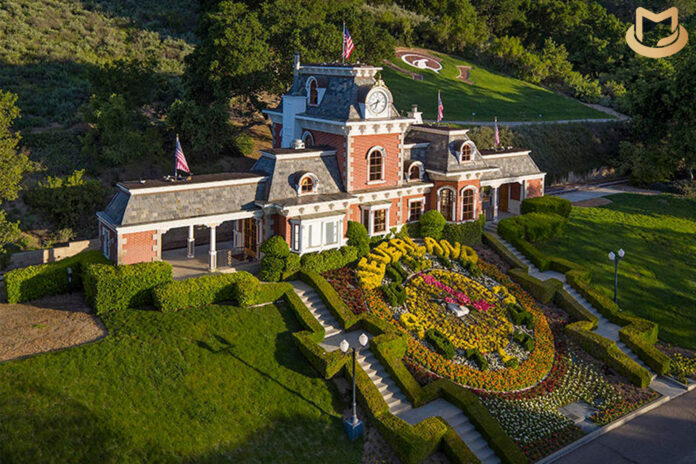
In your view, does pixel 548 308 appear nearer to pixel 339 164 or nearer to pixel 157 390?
pixel 339 164

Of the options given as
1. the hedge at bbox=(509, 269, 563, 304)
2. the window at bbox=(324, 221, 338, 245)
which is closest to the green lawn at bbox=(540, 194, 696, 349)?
the hedge at bbox=(509, 269, 563, 304)

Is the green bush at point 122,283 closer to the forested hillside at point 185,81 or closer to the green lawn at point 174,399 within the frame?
the green lawn at point 174,399

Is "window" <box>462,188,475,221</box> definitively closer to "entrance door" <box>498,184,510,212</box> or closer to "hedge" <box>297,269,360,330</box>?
"entrance door" <box>498,184,510,212</box>

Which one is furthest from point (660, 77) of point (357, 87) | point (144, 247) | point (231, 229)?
point (144, 247)

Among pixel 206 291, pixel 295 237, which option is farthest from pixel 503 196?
pixel 206 291

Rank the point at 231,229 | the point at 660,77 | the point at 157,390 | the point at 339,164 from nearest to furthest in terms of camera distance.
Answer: the point at 157,390, the point at 339,164, the point at 231,229, the point at 660,77

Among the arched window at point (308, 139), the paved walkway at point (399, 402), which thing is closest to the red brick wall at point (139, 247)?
the paved walkway at point (399, 402)

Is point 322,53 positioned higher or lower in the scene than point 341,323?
higher

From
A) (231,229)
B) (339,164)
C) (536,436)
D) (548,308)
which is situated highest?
(339,164)
